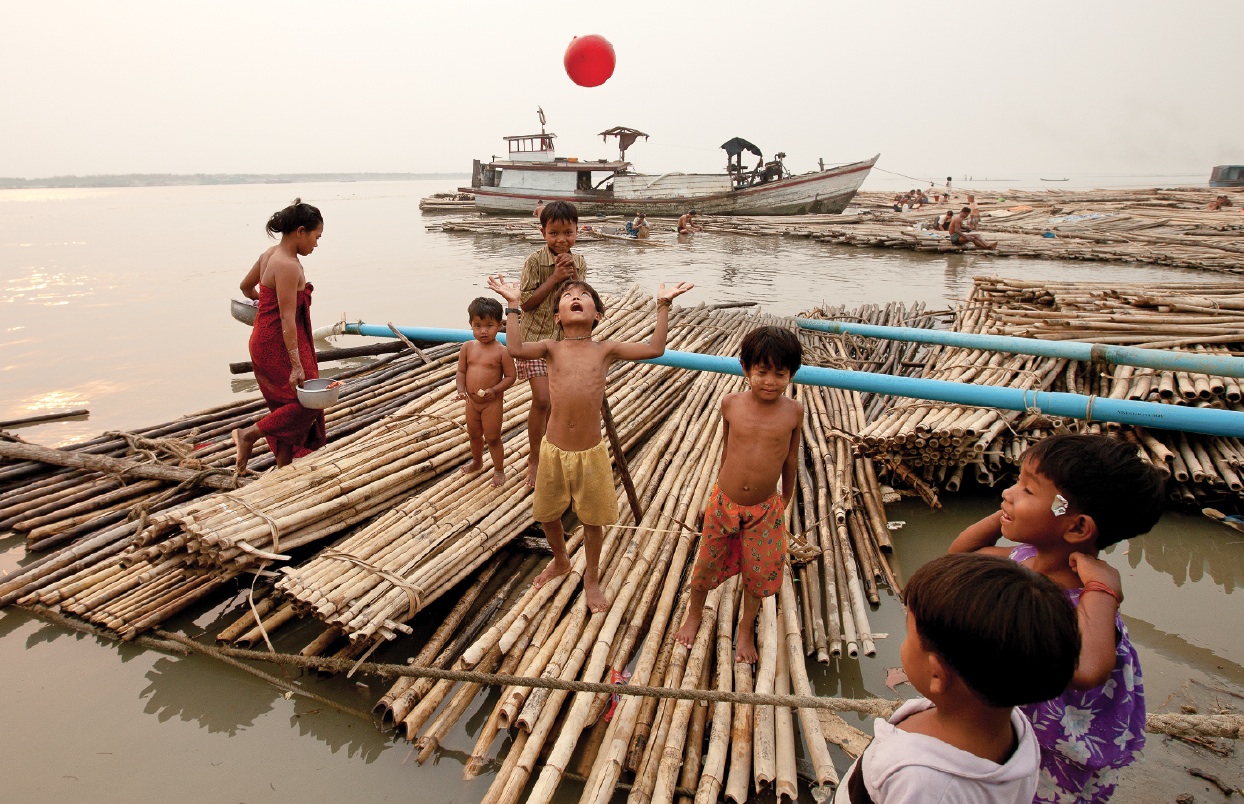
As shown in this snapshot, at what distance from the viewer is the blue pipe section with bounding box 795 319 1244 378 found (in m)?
3.77

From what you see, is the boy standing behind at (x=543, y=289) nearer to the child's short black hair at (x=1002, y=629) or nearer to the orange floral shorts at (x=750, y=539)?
the orange floral shorts at (x=750, y=539)

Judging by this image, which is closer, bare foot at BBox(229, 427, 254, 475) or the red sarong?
the red sarong

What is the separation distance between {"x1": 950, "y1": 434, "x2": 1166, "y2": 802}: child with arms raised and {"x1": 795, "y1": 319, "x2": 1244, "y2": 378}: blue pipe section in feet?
10.5

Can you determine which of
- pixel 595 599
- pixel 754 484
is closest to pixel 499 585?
pixel 595 599

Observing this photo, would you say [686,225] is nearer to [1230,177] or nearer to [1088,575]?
[1088,575]

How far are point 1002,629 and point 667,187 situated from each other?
26973mm

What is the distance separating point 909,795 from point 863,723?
1.60 meters

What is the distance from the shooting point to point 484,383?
3.74 metres

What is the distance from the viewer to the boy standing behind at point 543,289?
3.36m

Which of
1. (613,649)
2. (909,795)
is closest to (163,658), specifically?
(613,649)

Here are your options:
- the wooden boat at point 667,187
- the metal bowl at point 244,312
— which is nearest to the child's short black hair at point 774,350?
the metal bowl at point 244,312

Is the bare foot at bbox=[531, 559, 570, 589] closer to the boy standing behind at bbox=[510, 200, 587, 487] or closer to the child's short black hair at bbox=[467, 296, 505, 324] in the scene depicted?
the boy standing behind at bbox=[510, 200, 587, 487]

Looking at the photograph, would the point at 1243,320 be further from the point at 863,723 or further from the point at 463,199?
the point at 463,199

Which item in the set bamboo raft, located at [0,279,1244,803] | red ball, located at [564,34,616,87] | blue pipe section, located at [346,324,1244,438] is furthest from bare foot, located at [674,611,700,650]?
red ball, located at [564,34,616,87]
